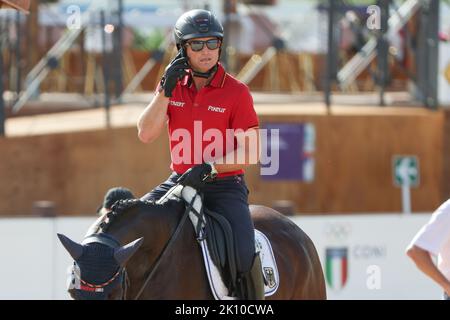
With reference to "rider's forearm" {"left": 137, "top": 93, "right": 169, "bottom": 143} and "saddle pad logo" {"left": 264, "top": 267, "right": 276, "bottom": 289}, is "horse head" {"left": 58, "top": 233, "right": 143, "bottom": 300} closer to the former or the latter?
"rider's forearm" {"left": 137, "top": 93, "right": 169, "bottom": 143}

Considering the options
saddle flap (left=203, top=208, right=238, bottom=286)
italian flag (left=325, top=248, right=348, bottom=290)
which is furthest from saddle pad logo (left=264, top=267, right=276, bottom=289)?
italian flag (left=325, top=248, right=348, bottom=290)

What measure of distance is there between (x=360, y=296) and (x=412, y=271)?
0.69 m

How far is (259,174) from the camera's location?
15.1m

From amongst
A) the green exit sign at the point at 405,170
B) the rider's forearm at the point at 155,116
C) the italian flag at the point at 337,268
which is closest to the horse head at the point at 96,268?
the rider's forearm at the point at 155,116

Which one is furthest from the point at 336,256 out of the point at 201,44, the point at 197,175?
the point at 201,44

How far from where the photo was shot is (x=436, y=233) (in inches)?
240

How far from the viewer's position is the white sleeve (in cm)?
607

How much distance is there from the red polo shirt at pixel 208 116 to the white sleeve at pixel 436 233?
61.4 inches

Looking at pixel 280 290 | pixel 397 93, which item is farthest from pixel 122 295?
pixel 397 93

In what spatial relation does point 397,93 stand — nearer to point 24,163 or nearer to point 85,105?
point 85,105

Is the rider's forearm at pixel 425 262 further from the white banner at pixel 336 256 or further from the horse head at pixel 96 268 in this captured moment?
the white banner at pixel 336 256

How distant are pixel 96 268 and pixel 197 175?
3.22ft

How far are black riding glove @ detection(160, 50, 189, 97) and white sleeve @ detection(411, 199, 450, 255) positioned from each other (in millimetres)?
1842

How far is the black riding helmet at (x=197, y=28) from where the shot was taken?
7.12 metres
